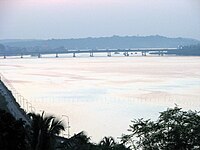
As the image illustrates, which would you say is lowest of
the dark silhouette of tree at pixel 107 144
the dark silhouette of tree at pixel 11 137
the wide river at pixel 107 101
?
the wide river at pixel 107 101

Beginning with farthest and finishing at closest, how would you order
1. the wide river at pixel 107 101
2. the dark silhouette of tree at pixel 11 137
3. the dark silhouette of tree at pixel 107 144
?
the wide river at pixel 107 101 < the dark silhouette of tree at pixel 107 144 < the dark silhouette of tree at pixel 11 137

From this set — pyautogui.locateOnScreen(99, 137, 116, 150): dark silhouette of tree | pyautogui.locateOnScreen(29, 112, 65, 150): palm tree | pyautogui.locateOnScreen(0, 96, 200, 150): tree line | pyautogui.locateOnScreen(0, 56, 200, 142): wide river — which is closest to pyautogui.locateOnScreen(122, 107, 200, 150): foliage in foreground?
pyautogui.locateOnScreen(0, 96, 200, 150): tree line

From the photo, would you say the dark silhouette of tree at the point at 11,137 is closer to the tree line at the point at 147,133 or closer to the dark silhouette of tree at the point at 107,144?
the tree line at the point at 147,133

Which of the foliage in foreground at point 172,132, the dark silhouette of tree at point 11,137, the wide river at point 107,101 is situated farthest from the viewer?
the wide river at point 107,101

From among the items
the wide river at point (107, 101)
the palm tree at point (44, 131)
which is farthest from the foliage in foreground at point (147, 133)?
the wide river at point (107, 101)

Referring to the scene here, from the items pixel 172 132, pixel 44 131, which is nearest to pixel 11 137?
pixel 44 131

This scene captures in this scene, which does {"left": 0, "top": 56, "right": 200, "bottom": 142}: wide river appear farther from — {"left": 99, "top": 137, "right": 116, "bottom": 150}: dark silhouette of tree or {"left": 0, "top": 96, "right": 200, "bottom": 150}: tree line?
{"left": 0, "top": 96, "right": 200, "bottom": 150}: tree line

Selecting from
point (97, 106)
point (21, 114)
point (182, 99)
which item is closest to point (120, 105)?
point (97, 106)
